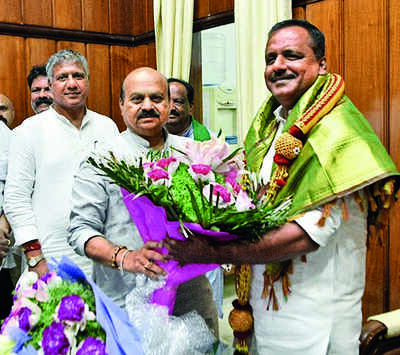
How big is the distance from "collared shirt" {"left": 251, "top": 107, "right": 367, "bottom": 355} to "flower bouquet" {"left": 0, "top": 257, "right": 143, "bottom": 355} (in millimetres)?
585

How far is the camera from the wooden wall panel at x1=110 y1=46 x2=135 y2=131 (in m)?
4.66

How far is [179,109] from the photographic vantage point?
3336 millimetres

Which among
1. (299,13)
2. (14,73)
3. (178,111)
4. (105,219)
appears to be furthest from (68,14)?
(105,219)

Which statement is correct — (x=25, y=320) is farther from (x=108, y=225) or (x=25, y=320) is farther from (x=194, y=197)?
(x=108, y=225)

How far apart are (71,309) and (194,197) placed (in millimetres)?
372

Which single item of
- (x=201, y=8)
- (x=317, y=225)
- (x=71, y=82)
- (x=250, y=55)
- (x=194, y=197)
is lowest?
(x=317, y=225)

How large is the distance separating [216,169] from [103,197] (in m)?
0.49

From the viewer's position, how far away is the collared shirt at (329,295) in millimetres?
1483

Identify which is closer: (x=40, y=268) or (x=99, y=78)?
(x=40, y=268)

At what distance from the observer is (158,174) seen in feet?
4.07

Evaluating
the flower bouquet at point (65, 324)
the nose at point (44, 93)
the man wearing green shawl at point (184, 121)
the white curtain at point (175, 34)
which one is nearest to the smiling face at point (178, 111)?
the man wearing green shawl at point (184, 121)

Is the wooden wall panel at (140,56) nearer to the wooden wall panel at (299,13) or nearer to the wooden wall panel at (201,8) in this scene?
the wooden wall panel at (201,8)

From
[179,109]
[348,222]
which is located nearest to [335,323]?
[348,222]

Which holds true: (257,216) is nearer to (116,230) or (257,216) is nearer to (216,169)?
(216,169)
